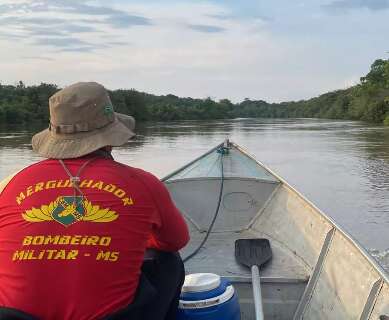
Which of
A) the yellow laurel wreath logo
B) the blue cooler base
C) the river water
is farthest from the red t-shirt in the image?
the river water

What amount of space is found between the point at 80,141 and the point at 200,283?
0.88 meters

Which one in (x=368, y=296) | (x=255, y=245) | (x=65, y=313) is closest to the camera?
(x=65, y=313)

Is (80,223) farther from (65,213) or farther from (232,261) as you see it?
(232,261)

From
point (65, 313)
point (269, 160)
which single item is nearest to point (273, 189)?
point (65, 313)

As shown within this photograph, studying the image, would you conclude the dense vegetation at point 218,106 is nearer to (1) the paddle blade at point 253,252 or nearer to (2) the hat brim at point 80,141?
(1) the paddle blade at point 253,252

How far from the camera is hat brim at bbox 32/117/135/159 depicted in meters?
1.91

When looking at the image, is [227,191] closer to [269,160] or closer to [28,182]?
[28,182]

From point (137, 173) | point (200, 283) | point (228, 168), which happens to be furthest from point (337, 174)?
point (137, 173)

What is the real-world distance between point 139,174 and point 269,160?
16122 mm

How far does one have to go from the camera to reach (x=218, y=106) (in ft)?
352

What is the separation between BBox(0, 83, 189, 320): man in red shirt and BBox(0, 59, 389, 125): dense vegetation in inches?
1853

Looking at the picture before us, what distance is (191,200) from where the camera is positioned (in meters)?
5.24

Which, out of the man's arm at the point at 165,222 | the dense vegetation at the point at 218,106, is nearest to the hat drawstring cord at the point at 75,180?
the man's arm at the point at 165,222

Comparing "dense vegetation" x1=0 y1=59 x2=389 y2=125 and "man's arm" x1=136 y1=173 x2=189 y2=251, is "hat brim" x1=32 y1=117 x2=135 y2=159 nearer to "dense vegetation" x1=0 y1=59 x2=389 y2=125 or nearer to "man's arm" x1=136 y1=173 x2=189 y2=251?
"man's arm" x1=136 y1=173 x2=189 y2=251
